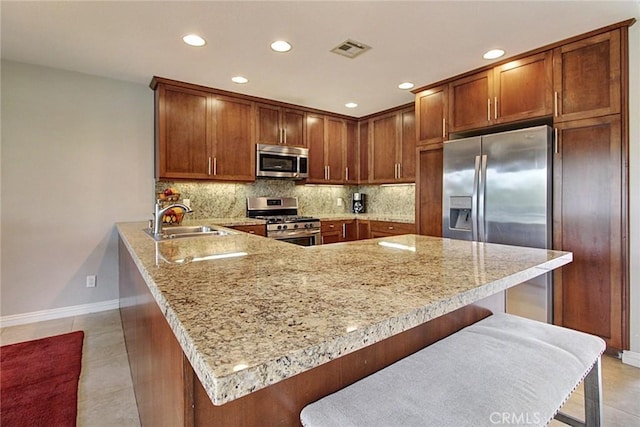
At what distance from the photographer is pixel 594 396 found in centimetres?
124

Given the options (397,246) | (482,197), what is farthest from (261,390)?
(482,197)

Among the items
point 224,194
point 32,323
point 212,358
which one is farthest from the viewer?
point 224,194

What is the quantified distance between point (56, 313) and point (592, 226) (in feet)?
15.3

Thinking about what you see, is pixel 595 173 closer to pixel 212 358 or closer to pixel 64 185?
pixel 212 358

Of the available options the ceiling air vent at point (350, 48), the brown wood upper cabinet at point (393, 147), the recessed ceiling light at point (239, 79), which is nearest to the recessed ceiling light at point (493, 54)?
the ceiling air vent at point (350, 48)

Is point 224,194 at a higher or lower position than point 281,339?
higher

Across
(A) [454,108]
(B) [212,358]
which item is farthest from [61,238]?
(A) [454,108]

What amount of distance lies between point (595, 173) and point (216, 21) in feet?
9.42

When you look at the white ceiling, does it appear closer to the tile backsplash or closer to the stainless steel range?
the tile backsplash

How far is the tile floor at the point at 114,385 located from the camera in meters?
1.74

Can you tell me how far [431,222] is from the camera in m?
3.42

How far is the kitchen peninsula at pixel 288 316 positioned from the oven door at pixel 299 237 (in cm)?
227

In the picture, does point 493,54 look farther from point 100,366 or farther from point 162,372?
point 100,366

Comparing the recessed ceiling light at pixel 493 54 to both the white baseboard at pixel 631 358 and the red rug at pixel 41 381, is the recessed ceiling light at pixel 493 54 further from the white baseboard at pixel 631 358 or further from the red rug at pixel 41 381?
the red rug at pixel 41 381
